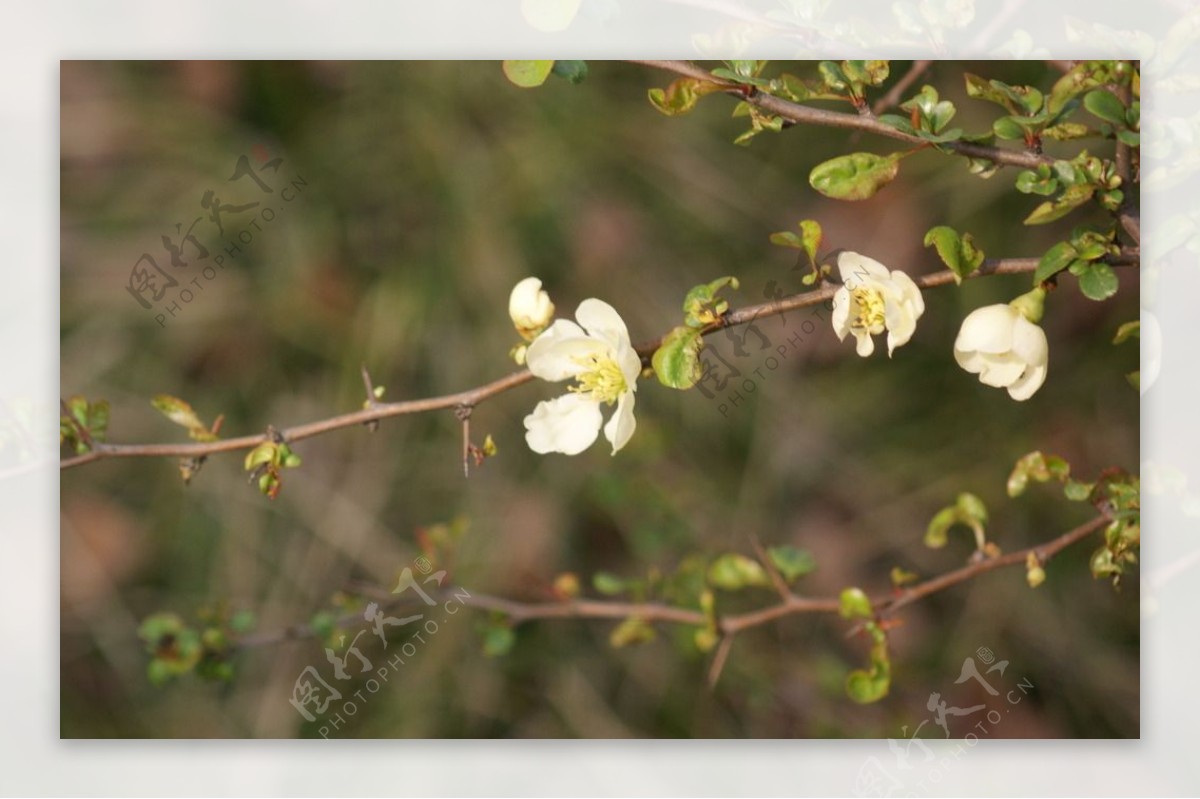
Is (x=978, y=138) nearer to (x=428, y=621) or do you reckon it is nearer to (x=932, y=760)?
(x=932, y=760)

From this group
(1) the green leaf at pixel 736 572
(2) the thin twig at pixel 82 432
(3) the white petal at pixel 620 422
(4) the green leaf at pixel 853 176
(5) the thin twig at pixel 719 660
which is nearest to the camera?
(4) the green leaf at pixel 853 176

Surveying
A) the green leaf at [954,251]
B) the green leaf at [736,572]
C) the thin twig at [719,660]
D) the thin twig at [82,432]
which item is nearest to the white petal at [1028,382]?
the green leaf at [954,251]

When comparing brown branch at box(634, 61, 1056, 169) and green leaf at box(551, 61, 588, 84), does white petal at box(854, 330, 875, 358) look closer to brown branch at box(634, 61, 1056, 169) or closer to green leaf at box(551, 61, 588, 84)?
brown branch at box(634, 61, 1056, 169)

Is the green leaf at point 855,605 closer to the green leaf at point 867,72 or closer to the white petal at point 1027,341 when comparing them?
the white petal at point 1027,341

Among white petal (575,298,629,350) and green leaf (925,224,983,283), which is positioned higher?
green leaf (925,224,983,283)

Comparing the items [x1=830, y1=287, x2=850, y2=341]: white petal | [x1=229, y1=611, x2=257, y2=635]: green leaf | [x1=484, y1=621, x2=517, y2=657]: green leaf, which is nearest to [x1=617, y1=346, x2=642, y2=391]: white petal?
[x1=830, y1=287, x2=850, y2=341]: white petal

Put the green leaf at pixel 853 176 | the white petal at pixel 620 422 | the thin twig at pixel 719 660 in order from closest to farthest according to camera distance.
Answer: the green leaf at pixel 853 176 → the white petal at pixel 620 422 → the thin twig at pixel 719 660

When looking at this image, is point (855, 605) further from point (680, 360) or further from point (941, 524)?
point (680, 360)

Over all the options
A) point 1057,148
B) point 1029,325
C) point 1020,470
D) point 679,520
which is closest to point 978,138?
point 1029,325
